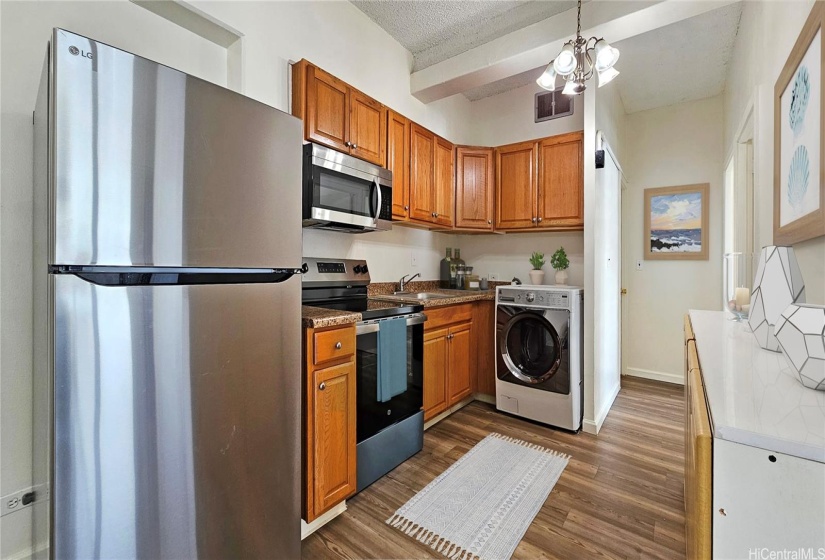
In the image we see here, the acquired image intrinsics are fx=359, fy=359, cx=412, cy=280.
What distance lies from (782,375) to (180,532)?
1.73 metres

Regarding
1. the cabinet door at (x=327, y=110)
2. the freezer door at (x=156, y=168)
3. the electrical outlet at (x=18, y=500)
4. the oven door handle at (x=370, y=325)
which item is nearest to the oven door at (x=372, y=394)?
the oven door handle at (x=370, y=325)

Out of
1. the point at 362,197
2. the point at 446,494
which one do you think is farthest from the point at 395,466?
the point at 362,197

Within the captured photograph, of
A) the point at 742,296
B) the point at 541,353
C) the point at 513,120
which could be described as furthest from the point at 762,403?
the point at 513,120

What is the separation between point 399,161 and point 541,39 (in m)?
1.26

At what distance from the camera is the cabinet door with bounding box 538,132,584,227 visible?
117 inches

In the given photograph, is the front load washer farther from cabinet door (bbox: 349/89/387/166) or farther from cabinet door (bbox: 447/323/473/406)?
cabinet door (bbox: 349/89/387/166)

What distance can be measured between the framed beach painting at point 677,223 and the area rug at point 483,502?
2802 millimetres

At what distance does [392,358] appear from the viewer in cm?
212

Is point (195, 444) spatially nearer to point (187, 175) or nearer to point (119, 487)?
point (119, 487)

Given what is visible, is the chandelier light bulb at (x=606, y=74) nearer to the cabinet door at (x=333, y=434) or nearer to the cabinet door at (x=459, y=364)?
the cabinet door at (x=459, y=364)

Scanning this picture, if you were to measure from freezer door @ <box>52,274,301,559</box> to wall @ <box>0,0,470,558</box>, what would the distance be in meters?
0.69

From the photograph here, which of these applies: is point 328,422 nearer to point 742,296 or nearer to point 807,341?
point 807,341

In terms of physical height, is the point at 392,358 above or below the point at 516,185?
below

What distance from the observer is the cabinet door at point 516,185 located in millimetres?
3225
